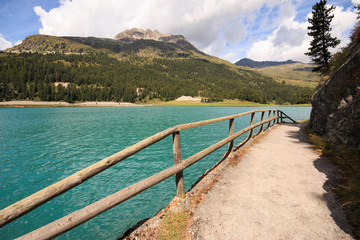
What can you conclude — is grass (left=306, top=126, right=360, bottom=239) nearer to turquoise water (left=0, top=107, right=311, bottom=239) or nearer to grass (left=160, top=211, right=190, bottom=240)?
grass (left=160, top=211, right=190, bottom=240)

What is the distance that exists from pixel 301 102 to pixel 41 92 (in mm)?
248218

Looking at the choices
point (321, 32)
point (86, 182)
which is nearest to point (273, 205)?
point (86, 182)

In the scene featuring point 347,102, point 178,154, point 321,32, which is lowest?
point 178,154

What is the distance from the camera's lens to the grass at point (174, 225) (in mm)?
3406

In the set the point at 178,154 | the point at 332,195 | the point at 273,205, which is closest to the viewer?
the point at 273,205

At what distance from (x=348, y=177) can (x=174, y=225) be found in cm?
596

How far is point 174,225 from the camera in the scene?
3650 millimetres

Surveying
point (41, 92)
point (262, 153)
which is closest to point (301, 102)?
point (262, 153)

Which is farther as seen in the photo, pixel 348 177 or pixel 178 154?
pixel 348 177

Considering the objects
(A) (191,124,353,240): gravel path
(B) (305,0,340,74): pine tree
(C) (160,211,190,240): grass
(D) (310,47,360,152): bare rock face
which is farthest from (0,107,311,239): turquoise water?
(B) (305,0,340,74): pine tree

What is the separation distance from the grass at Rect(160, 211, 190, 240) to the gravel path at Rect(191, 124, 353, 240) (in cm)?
24

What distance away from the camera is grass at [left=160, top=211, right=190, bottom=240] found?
11.2 ft

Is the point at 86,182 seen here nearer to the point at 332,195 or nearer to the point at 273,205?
the point at 273,205

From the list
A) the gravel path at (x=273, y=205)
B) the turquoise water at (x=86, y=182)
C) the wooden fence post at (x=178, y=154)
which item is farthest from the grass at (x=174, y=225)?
the turquoise water at (x=86, y=182)
